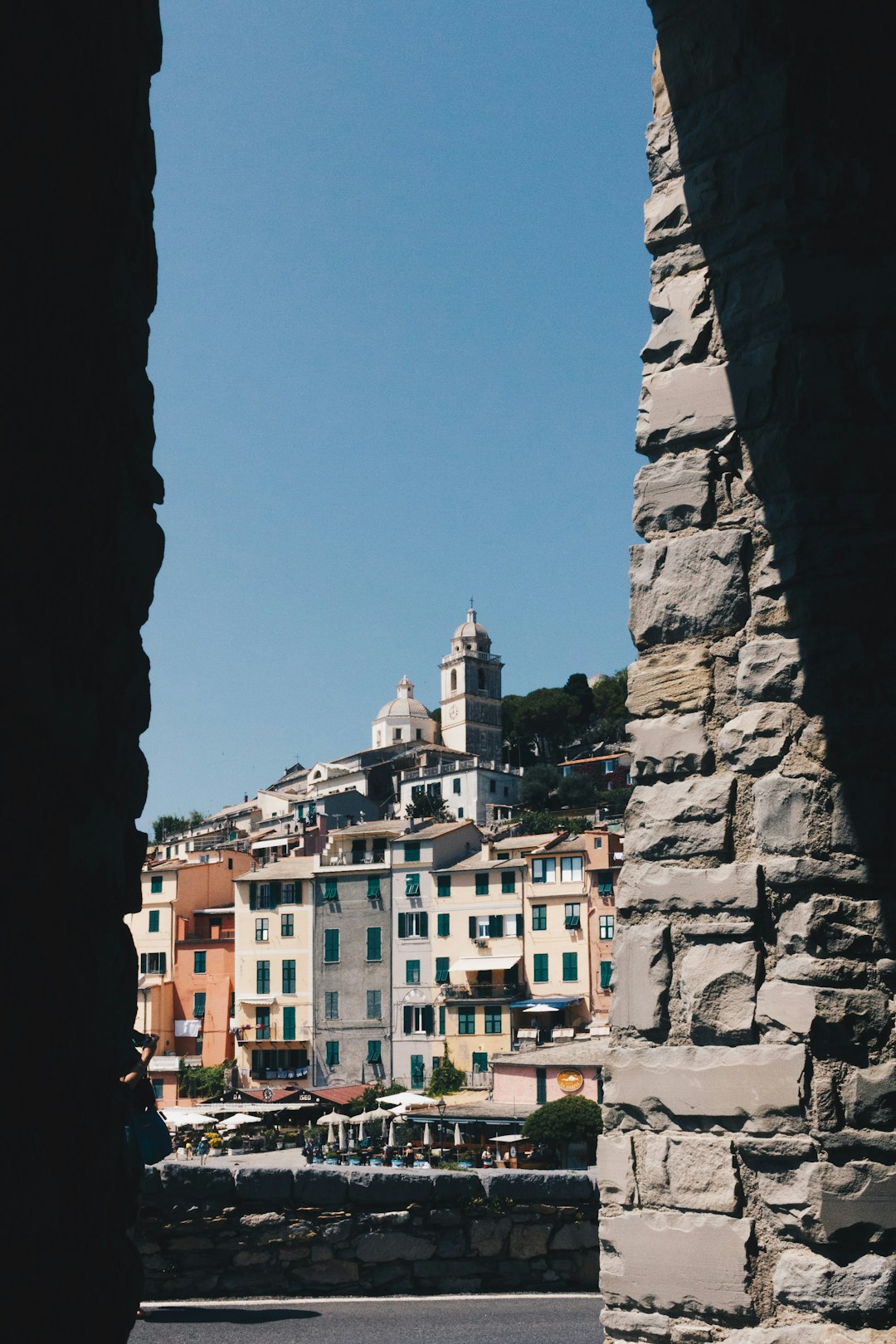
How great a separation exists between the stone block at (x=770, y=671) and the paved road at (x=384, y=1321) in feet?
12.0

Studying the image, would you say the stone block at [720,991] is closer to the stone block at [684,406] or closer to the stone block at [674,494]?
the stone block at [674,494]

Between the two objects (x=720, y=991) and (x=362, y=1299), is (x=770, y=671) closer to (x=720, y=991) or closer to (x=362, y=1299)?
(x=720, y=991)

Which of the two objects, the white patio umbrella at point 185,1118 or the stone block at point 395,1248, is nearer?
the stone block at point 395,1248

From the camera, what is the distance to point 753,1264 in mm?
3113

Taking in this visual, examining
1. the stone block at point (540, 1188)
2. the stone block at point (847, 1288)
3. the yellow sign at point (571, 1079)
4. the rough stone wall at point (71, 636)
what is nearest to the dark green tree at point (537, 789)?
the yellow sign at point (571, 1079)

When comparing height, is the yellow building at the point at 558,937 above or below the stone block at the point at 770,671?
below

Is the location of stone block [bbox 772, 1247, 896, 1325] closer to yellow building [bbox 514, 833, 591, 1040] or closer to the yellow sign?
the yellow sign

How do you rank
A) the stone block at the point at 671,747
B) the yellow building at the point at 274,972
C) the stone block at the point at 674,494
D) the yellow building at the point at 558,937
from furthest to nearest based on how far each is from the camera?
the yellow building at the point at 274,972 < the yellow building at the point at 558,937 < the stone block at the point at 674,494 < the stone block at the point at 671,747

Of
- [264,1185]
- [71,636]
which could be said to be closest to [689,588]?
[71,636]

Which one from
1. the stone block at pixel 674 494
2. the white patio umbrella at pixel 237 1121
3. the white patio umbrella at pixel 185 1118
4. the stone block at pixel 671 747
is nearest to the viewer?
the stone block at pixel 671 747

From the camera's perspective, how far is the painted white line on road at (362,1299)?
6.86 metres

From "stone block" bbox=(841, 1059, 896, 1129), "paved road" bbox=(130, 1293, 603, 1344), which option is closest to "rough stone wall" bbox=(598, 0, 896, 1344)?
"stone block" bbox=(841, 1059, 896, 1129)

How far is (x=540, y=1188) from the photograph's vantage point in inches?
281

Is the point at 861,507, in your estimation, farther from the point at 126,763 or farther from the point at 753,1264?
the point at 126,763
